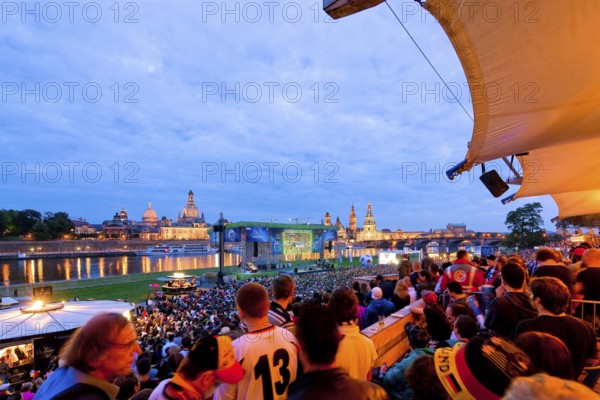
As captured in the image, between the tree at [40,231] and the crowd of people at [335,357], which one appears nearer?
the crowd of people at [335,357]

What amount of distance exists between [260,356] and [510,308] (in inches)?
110

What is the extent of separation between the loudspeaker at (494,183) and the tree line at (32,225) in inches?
5022

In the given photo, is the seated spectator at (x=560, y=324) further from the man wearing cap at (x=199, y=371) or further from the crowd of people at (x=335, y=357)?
the man wearing cap at (x=199, y=371)

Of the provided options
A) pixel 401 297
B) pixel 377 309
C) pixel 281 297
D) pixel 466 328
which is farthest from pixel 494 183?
pixel 281 297

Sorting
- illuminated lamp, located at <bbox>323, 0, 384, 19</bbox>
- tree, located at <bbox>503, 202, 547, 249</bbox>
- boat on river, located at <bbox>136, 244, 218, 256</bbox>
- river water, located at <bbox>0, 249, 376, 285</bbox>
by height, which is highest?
illuminated lamp, located at <bbox>323, 0, 384, 19</bbox>

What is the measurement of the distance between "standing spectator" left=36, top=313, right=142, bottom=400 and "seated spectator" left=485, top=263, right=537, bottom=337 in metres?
3.55

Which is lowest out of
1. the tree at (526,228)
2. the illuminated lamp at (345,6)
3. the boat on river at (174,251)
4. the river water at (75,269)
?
the boat on river at (174,251)

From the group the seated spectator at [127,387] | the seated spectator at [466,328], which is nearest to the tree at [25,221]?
the seated spectator at [127,387]

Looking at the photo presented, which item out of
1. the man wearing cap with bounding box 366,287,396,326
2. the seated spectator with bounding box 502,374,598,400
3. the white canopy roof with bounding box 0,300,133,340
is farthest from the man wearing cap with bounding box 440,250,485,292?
the white canopy roof with bounding box 0,300,133,340

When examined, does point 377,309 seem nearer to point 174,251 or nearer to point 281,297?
point 281,297

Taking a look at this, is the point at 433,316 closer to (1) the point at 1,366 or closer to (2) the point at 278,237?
(1) the point at 1,366

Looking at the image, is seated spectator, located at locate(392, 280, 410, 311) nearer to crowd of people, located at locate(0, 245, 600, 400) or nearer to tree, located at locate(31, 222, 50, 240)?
crowd of people, located at locate(0, 245, 600, 400)

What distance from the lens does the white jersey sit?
2434mm

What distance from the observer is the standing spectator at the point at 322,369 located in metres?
1.66
